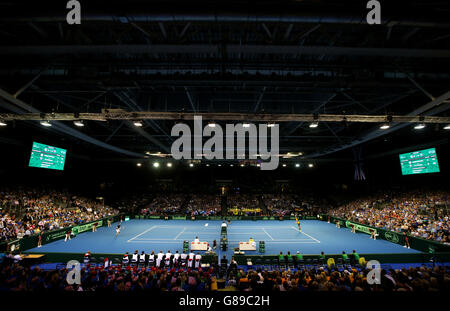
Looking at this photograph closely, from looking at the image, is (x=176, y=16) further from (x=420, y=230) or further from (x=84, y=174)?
(x=84, y=174)

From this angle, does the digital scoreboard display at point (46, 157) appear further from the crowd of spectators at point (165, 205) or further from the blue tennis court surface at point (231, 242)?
the crowd of spectators at point (165, 205)

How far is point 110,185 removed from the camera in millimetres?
46781

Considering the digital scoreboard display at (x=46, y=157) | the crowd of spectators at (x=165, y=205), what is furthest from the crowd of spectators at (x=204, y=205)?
the digital scoreboard display at (x=46, y=157)

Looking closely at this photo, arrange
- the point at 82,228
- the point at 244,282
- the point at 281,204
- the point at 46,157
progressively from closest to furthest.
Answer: the point at 244,282, the point at 46,157, the point at 82,228, the point at 281,204

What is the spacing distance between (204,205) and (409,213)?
31.2 m

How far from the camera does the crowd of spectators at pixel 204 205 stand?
3897cm

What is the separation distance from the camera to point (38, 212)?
74.8ft

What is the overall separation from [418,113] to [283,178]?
124ft

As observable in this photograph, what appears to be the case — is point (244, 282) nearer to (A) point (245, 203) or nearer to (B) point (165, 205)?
(A) point (245, 203)

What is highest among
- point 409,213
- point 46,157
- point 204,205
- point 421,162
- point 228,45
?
point 228,45

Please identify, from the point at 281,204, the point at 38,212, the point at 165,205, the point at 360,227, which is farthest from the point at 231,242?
the point at 165,205

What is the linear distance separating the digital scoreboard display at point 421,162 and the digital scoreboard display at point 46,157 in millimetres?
41891

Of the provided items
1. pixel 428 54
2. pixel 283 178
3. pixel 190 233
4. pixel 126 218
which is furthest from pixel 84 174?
pixel 428 54

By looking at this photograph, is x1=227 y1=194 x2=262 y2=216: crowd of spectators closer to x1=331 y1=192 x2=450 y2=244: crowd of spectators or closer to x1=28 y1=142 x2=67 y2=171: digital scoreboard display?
x1=331 y1=192 x2=450 y2=244: crowd of spectators
